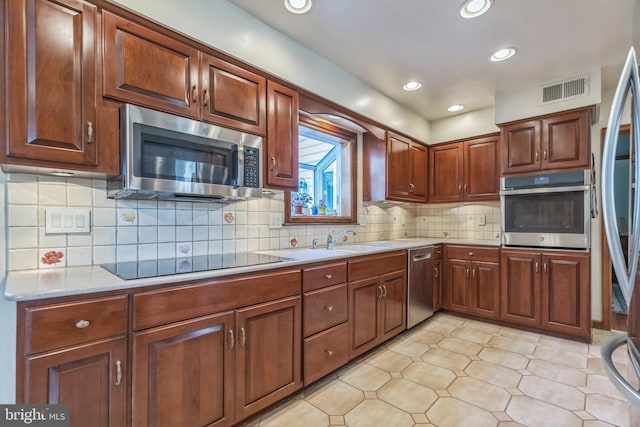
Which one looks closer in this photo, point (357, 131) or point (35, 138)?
point (35, 138)

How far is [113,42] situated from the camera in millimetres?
1434

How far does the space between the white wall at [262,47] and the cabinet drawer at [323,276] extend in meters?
1.35

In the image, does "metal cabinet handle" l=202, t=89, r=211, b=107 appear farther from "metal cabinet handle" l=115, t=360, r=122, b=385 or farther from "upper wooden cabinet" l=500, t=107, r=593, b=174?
"upper wooden cabinet" l=500, t=107, r=593, b=174

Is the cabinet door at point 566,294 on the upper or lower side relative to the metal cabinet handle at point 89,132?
lower

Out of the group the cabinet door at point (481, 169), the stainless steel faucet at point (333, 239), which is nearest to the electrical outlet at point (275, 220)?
the stainless steel faucet at point (333, 239)

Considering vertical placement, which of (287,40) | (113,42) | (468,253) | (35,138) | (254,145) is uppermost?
(287,40)

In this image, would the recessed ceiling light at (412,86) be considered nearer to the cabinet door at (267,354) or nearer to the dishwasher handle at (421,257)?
the dishwasher handle at (421,257)

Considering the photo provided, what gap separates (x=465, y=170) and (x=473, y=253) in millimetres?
Answer: 1012

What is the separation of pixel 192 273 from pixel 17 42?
115cm

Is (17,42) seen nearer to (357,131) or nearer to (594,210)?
(357,131)

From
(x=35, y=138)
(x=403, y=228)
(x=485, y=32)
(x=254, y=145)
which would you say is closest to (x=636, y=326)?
(x=254, y=145)

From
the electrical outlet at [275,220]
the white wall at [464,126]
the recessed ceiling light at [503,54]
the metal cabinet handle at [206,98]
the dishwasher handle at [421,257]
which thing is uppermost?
the recessed ceiling light at [503,54]

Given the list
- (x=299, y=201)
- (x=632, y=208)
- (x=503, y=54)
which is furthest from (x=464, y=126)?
(x=632, y=208)

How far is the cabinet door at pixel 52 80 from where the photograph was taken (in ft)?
3.95
